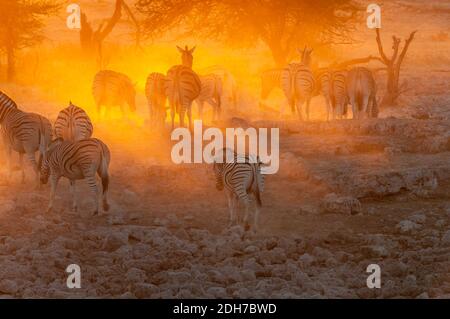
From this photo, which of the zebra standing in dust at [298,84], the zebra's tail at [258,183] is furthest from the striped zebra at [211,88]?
the zebra's tail at [258,183]

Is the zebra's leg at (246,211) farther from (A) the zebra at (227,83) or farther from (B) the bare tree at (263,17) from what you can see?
(B) the bare tree at (263,17)

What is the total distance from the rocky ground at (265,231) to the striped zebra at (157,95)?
1.91 m

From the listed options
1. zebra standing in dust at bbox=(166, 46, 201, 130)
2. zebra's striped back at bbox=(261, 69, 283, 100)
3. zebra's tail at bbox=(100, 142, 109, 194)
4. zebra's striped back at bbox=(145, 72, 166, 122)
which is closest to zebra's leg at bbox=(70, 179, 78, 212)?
zebra's tail at bbox=(100, 142, 109, 194)

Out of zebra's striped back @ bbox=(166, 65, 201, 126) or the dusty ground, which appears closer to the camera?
the dusty ground

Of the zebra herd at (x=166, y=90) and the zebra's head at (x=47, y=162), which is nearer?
the zebra's head at (x=47, y=162)

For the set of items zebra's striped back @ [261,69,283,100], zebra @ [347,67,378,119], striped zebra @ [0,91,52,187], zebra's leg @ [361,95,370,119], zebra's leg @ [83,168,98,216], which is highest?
→ zebra's striped back @ [261,69,283,100]

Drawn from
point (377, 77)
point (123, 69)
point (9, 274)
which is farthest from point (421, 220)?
point (123, 69)

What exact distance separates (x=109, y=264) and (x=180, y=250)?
808 mm

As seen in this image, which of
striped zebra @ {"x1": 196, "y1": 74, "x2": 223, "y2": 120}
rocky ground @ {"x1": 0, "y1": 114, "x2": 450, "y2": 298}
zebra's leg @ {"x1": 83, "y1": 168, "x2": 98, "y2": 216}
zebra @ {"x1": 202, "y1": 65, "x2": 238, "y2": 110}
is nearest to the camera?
rocky ground @ {"x1": 0, "y1": 114, "x2": 450, "y2": 298}

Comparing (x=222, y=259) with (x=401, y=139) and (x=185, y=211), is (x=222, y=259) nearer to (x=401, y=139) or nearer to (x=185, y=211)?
(x=185, y=211)

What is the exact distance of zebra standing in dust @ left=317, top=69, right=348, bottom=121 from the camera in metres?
18.6

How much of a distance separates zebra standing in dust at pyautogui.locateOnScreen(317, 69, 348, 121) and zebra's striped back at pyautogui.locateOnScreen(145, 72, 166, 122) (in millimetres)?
3346

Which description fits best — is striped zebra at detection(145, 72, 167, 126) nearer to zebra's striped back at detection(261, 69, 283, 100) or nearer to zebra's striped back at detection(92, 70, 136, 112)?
zebra's striped back at detection(92, 70, 136, 112)

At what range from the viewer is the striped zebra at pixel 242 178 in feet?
36.5
